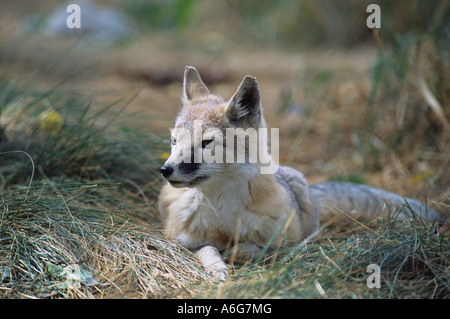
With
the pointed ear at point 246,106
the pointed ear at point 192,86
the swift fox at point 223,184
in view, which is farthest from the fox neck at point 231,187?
the pointed ear at point 192,86

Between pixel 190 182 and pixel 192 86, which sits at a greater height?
pixel 192 86

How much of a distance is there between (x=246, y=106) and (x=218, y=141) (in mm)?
340

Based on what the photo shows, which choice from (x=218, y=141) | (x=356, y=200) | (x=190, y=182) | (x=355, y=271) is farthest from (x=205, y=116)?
(x=356, y=200)

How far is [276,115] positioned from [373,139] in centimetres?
160

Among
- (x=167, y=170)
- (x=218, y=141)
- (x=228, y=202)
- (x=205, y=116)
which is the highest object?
(x=205, y=116)

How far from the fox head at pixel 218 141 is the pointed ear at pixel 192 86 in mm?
268

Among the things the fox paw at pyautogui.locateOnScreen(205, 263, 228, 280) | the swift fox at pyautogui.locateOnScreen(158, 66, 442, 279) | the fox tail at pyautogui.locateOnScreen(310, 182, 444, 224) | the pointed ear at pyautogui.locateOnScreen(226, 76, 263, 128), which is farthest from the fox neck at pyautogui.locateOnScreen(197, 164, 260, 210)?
the fox tail at pyautogui.locateOnScreen(310, 182, 444, 224)

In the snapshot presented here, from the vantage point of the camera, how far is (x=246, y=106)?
3664 millimetres

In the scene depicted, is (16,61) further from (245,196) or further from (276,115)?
(245,196)

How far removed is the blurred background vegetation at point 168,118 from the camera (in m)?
3.38

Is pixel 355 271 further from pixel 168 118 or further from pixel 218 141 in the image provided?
pixel 168 118

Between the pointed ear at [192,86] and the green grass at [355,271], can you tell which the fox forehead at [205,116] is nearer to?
the pointed ear at [192,86]

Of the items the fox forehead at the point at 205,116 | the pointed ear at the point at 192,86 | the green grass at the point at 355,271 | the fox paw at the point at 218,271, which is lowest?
the fox paw at the point at 218,271

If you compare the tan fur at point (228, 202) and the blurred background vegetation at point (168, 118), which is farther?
the tan fur at point (228, 202)
